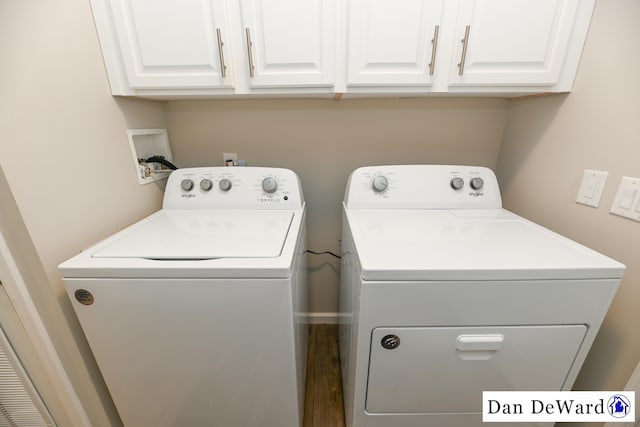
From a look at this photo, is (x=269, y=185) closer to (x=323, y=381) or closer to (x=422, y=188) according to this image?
(x=422, y=188)

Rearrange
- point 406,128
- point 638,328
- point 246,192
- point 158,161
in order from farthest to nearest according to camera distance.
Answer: point 406,128 → point 158,161 → point 246,192 → point 638,328

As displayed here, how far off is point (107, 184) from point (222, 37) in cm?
76

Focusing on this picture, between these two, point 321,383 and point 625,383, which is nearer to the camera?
point 625,383

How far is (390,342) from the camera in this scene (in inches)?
30.4

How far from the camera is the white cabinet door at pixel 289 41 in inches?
37.1

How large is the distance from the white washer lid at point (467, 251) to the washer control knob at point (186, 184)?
81cm

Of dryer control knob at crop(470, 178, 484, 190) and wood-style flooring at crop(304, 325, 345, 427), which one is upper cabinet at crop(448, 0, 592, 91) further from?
wood-style flooring at crop(304, 325, 345, 427)

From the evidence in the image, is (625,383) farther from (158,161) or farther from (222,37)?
(158,161)

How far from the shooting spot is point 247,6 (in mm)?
942

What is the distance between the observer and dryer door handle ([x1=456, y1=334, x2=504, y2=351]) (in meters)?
0.75

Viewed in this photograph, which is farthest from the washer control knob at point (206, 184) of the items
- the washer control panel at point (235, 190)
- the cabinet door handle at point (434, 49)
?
the cabinet door handle at point (434, 49)

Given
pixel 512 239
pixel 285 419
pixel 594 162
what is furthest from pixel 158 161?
pixel 594 162

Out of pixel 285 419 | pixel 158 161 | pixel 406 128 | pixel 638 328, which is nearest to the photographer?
pixel 638 328
